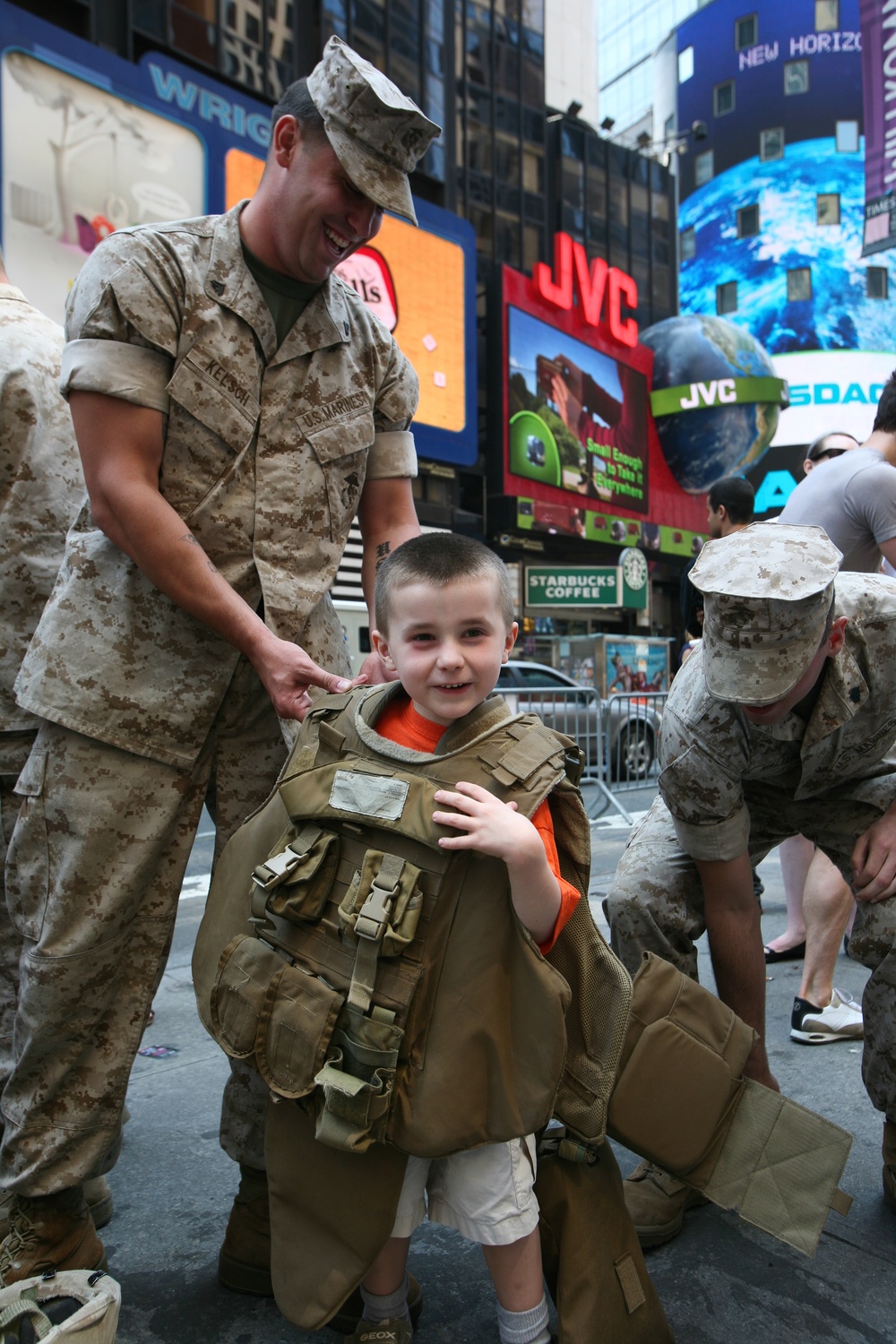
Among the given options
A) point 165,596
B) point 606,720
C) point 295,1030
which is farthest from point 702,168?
point 295,1030

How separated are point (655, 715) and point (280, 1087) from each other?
845cm

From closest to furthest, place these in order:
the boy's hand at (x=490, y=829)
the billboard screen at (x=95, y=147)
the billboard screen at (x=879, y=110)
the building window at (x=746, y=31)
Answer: the boy's hand at (x=490, y=829) → the billboard screen at (x=95, y=147) → the billboard screen at (x=879, y=110) → the building window at (x=746, y=31)

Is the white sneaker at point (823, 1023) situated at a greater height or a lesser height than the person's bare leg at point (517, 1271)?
lesser

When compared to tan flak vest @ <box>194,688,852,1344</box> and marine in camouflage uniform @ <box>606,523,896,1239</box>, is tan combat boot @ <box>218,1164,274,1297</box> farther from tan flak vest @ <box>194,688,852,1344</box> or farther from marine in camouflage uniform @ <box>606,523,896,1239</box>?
marine in camouflage uniform @ <box>606,523,896,1239</box>

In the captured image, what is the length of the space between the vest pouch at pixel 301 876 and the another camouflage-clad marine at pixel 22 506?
890 millimetres

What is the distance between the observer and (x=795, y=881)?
3930 millimetres

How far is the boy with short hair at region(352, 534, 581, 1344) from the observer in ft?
5.16

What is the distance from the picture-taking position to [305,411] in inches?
78.3

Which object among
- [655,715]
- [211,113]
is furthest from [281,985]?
[211,113]

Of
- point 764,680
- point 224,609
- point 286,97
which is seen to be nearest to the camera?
point 224,609

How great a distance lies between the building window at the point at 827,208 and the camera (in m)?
40.3

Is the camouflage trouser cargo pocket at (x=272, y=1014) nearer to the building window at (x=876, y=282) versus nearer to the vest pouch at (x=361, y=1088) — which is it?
the vest pouch at (x=361, y=1088)

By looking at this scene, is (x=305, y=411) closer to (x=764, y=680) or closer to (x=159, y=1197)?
(x=764, y=680)

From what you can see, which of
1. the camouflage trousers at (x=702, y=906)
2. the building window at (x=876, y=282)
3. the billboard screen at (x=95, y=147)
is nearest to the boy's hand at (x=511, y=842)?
the camouflage trousers at (x=702, y=906)
